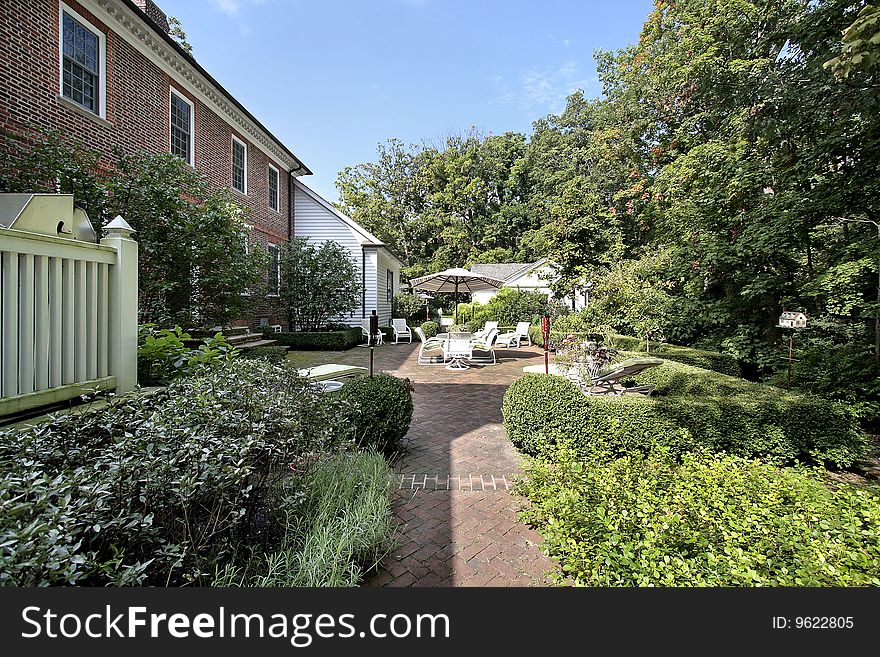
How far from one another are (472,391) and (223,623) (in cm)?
702

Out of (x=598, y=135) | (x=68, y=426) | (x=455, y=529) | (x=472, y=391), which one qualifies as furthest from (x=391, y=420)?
(x=598, y=135)

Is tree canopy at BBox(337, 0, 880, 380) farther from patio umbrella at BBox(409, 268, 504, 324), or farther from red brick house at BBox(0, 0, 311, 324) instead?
red brick house at BBox(0, 0, 311, 324)

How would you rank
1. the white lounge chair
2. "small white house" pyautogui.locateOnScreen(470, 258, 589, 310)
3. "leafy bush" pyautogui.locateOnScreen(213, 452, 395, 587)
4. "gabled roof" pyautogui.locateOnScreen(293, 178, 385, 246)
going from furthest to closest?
"small white house" pyautogui.locateOnScreen(470, 258, 589, 310) < "gabled roof" pyautogui.locateOnScreen(293, 178, 385, 246) < the white lounge chair < "leafy bush" pyautogui.locateOnScreen(213, 452, 395, 587)

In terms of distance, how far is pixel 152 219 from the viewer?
714cm

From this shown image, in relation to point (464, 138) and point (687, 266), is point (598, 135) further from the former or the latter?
point (464, 138)

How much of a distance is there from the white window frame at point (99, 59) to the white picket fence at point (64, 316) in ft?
23.8

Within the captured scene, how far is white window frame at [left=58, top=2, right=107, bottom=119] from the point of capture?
25.6 feet

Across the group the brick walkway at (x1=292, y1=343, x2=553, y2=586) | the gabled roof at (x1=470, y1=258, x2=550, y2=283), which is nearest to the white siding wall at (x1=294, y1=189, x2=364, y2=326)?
the brick walkway at (x1=292, y1=343, x2=553, y2=586)

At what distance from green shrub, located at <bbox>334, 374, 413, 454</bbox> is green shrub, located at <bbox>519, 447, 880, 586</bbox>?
1804 millimetres

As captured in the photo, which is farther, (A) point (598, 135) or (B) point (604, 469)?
(A) point (598, 135)

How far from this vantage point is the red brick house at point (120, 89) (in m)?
7.22

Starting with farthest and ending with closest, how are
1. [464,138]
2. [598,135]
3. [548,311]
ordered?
[464,138]
[548,311]
[598,135]

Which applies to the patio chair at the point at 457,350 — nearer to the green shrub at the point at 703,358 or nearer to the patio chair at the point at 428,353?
the patio chair at the point at 428,353

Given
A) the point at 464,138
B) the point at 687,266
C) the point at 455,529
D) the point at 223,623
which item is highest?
the point at 464,138
